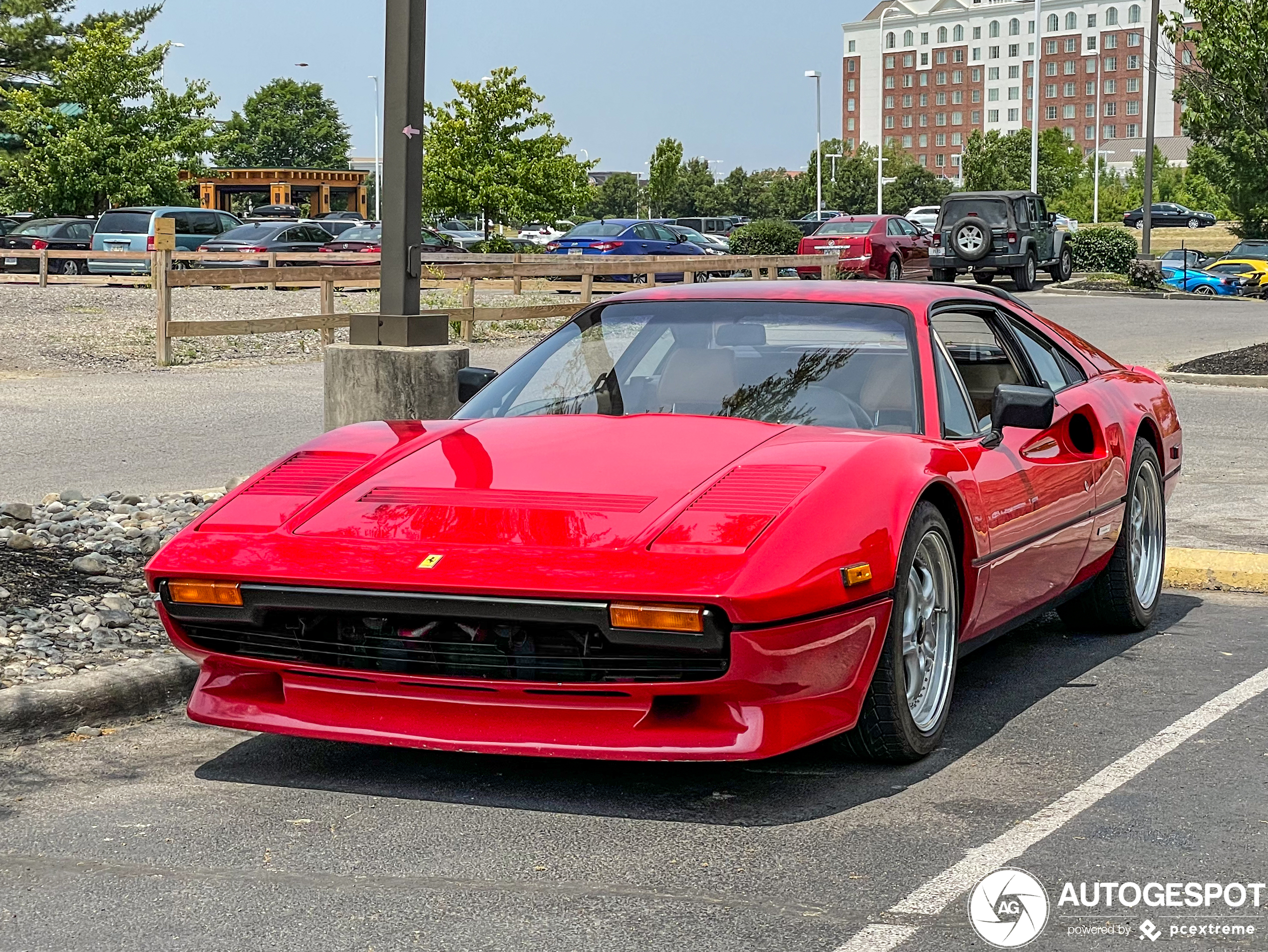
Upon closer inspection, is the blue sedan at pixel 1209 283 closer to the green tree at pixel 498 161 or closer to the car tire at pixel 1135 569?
the green tree at pixel 498 161

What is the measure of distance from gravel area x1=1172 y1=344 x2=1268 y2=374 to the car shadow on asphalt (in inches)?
528

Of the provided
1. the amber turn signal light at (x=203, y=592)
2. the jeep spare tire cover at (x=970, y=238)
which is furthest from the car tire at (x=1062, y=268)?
the amber turn signal light at (x=203, y=592)

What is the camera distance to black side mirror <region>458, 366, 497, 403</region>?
18.6 feet

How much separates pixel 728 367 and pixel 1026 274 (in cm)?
3079

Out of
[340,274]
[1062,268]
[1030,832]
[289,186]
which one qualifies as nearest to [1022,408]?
[1030,832]

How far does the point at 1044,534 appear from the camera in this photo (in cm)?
540

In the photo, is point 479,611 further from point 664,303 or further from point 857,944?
point 664,303

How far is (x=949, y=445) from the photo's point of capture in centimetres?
491

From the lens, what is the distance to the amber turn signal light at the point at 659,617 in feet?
12.7

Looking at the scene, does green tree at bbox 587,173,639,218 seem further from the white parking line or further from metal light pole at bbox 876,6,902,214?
the white parking line

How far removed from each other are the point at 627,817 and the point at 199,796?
1117 mm

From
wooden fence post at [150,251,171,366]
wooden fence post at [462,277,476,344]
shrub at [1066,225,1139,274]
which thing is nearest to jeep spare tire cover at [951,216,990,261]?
shrub at [1066,225,1139,274]

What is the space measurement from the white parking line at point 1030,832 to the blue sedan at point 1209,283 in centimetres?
3461

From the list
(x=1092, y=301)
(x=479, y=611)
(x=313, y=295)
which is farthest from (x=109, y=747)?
(x=1092, y=301)
